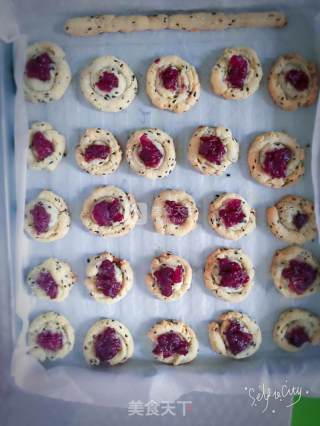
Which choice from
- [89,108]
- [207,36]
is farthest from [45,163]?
[207,36]

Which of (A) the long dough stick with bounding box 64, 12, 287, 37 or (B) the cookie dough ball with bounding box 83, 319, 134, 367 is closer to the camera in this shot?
(A) the long dough stick with bounding box 64, 12, 287, 37

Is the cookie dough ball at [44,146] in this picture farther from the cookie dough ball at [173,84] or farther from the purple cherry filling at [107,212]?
the cookie dough ball at [173,84]

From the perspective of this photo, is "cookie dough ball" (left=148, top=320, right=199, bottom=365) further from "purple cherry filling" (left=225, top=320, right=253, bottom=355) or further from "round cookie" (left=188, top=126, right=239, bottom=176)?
Result: "round cookie" (left=188, top=126, right=239, bottom=176)

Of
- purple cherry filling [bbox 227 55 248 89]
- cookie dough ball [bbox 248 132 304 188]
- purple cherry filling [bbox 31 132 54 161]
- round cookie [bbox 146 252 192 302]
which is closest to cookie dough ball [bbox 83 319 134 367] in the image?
round cookie [bbox 146 252 192 302]

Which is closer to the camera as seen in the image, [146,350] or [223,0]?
[223,0]

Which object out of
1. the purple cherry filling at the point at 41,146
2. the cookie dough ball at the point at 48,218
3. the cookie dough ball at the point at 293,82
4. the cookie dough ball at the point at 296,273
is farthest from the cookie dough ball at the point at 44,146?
the cookie dough ball at the point at 296,273

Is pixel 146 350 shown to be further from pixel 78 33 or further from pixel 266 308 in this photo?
pixel 78 33

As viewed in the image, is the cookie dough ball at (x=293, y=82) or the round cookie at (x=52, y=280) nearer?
the cookie dough ball at (x=293, y=82)
